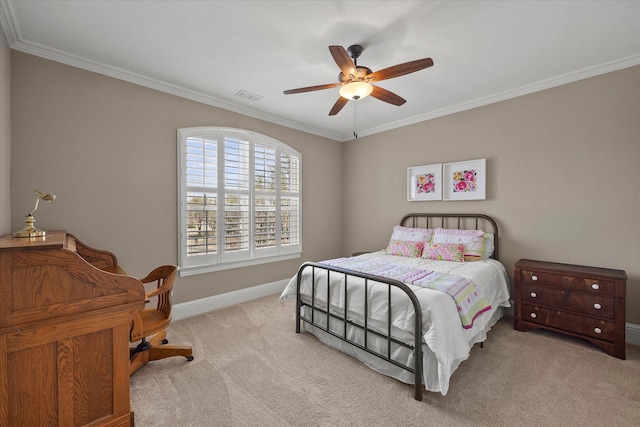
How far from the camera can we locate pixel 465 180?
3.71 meters

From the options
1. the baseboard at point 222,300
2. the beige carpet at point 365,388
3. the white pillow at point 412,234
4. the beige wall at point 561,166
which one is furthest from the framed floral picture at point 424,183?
the baseboard at point 222,300

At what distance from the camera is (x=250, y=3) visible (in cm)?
190

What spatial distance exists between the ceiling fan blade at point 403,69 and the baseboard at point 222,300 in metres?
3.12

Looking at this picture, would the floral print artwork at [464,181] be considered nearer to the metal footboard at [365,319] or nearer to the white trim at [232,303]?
the white trim at [232,303]

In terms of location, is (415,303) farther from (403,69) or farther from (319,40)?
(319,40)

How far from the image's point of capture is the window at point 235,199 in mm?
3314

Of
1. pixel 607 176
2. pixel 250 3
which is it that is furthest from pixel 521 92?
pixel 250 3

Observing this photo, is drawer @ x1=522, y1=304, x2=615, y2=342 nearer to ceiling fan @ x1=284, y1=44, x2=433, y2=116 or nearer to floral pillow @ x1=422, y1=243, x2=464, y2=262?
floral pillow @ x1=422, y1=243, x2=464, y2=262

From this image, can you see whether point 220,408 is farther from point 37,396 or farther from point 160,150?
point 160,150

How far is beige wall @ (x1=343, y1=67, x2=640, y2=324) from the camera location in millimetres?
2688

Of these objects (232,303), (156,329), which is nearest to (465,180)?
(232,303)

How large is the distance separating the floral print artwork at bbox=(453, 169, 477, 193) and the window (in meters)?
2.35

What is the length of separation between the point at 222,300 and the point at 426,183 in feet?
10.9

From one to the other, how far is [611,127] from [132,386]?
4901 mm
